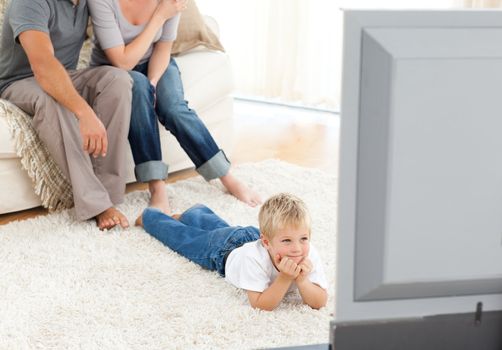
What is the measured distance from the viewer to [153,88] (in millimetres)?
2826

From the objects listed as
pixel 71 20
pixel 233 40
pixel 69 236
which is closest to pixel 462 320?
pixel 69 236

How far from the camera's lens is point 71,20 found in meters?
2.68

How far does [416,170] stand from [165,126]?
6.87 ft

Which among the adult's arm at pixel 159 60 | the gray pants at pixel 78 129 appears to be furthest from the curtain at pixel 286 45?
the gray pants at pixel 78 129

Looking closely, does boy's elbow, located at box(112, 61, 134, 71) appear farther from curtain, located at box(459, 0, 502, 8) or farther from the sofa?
curtain, located at box(459, 0, 502, 8)

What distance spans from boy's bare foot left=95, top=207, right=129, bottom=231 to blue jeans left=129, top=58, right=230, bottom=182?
218mm

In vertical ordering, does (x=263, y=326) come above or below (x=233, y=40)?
below

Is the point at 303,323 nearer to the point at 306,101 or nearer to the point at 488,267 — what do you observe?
the point at 488,267

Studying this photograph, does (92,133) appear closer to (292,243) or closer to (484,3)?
(292,243)

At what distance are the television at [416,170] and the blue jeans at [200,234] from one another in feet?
4.23

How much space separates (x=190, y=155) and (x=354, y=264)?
80.8 inches

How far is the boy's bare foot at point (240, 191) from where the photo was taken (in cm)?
286

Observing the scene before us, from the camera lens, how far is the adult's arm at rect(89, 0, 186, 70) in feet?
8.94

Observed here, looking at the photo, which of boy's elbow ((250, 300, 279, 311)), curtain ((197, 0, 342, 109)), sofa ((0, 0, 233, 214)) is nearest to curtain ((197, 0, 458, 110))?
curtain ((197, 0, 342, 109))
